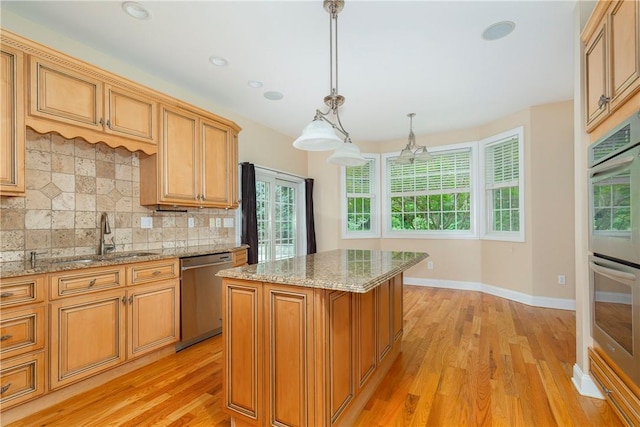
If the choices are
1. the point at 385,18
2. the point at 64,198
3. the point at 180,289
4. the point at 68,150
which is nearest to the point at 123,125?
the point at 68,150

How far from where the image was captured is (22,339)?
1.84 metres

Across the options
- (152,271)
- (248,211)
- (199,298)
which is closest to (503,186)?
(248,211)

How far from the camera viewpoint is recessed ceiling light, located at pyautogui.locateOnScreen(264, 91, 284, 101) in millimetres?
3553

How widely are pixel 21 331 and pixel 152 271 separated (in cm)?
84

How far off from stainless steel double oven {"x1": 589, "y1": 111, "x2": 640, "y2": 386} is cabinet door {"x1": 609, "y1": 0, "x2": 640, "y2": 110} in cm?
18

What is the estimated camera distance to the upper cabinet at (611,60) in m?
1.50

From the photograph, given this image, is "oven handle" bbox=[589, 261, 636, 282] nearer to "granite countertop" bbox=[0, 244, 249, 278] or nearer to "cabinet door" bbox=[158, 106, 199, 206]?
Result: "granite countertop" bbox=[0, 244, 249, 278]

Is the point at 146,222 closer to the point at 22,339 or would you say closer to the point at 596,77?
the point at 22,339

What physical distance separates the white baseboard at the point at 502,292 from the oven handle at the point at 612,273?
2603 mm

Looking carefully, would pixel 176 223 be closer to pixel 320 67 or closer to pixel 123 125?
pixel 123 125

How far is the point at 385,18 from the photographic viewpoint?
225 centimetres

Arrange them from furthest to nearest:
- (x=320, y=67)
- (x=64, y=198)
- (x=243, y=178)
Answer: (x=243, y=178) → (x=320, y=67) → (x=64, y=198)

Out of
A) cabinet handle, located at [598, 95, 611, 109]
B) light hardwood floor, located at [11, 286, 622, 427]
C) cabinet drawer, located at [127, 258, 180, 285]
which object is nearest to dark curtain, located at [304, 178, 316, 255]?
light hardwood floor, located at [11, 286, 622, 427]

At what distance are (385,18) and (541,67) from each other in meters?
1.85
